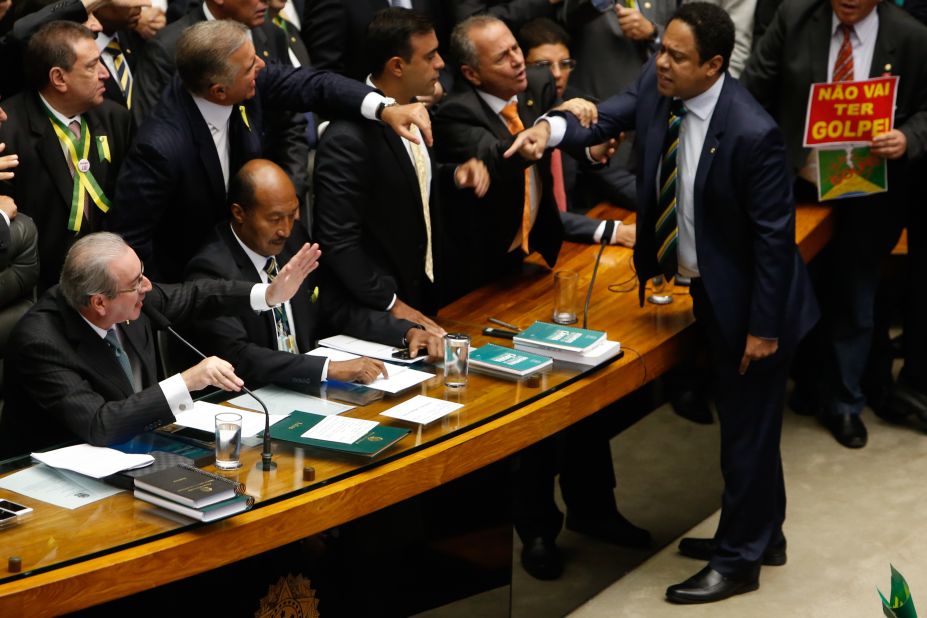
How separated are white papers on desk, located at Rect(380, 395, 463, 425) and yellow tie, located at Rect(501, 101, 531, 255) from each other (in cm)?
132

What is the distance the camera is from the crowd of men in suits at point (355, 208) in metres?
3.85

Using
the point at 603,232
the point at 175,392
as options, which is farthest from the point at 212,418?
the point at 603,232

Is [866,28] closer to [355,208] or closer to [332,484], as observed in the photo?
[355,208]

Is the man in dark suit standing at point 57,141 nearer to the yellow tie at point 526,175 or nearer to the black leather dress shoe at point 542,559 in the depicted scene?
the yellow tie at point 526,175

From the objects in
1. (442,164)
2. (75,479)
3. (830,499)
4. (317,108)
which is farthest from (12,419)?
(830,499)

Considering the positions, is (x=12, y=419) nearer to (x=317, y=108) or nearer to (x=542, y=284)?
(x=317, y=108)

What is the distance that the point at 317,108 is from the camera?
4512 mm

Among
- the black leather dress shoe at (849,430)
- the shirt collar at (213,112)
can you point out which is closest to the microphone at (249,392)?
the shirt collar at (213,112)

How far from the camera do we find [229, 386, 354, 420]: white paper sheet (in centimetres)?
366

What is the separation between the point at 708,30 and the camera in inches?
163

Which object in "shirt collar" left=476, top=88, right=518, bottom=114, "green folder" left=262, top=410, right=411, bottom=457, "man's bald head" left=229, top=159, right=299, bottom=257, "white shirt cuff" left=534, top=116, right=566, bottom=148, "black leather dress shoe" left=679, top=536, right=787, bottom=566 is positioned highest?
"shirt collar" left=476, top=88, right=518, bottom=114

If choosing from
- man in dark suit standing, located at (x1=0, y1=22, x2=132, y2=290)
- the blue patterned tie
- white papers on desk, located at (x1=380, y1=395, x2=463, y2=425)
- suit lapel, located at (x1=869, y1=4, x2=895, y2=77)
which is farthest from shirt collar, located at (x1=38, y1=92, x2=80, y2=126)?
suit lapel, located at (x1=869, y1=4, x2=895, y2=77)

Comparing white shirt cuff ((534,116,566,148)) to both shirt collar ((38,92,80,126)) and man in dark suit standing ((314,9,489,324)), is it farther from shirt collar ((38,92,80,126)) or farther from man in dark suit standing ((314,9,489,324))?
shirt collar ((38,92,80,126))

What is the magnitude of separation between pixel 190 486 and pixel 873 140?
3276mm
